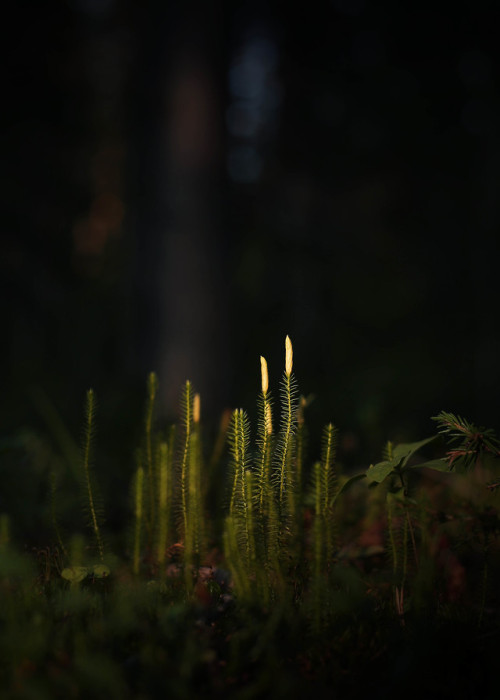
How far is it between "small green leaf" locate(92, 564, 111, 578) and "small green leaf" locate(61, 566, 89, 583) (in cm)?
3

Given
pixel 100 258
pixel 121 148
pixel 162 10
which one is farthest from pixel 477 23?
pixel 100 258

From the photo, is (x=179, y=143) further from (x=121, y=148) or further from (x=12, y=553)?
(x=121, y=148)

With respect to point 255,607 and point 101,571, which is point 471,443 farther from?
point 101,571

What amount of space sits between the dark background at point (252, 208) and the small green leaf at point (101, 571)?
2473 millimetres

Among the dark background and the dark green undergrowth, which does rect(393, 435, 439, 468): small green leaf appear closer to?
the dark green undergrowth

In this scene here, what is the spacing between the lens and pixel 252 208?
9859 mm

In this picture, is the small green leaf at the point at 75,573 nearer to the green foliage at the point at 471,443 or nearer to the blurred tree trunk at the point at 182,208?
the green foliage at the point at 471,443

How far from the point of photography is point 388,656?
5.05 ft

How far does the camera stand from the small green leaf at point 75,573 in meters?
1.78

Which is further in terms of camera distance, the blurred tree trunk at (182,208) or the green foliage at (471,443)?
the blurred tree trunk at (182,208)

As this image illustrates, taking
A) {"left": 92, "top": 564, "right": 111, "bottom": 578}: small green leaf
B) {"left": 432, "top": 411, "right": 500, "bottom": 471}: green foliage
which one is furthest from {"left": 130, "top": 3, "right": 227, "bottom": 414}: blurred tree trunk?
{"left": 432, "top": 411, "right": 500, "bottom": 471}: green foliage

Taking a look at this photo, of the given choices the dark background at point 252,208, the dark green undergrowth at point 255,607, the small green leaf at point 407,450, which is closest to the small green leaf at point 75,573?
the dark green undergrowth at point 255,607

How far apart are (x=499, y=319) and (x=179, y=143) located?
6.67 metres

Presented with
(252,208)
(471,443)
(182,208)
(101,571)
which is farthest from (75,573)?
(252,208)
